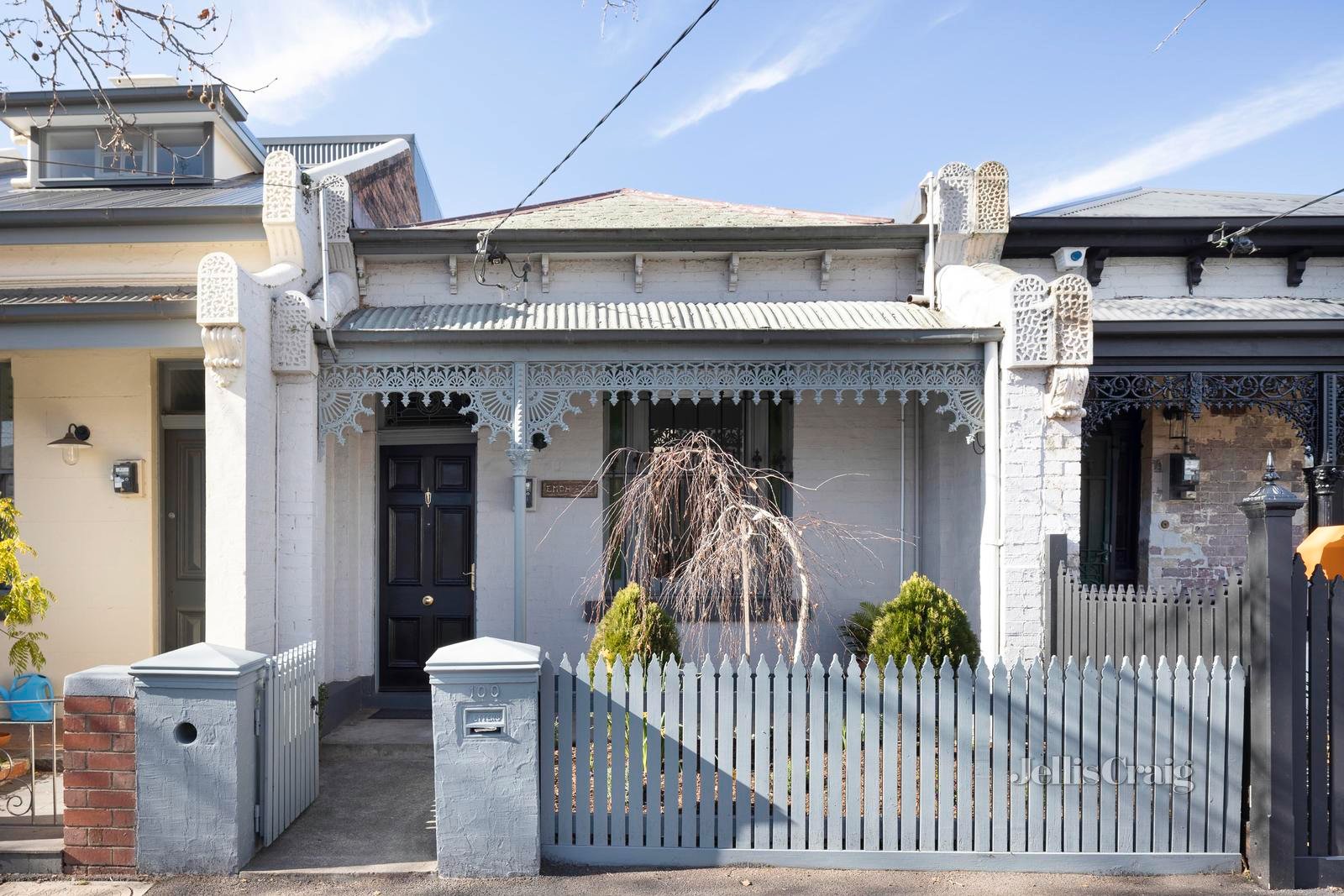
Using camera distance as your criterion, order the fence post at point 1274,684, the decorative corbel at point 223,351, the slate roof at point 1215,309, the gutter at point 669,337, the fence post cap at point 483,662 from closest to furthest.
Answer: the fence post at point 1274,684 < the fence post cap at point 483,662 < the decorative corbel at point 223,351 < the gutter at point 669,337 < the slate roof at point 1215,309

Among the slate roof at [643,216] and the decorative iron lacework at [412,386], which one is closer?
the decorative iron lacework at [412,386]

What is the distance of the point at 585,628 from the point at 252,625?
10.3ft

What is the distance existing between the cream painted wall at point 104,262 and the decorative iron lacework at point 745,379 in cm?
335

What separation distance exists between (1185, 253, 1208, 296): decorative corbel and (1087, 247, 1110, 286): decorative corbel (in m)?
0.81

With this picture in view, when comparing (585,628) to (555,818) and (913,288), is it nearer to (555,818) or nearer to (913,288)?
(555,818)

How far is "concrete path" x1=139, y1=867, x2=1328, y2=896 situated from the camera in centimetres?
426

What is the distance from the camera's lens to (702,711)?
4.55 meters

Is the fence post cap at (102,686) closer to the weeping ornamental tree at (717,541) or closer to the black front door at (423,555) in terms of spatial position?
the weeping ornamental tree at (717,541)

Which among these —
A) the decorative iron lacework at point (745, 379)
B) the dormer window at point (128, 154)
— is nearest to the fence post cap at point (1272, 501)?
the decorative iron lacework at point (745, 379)

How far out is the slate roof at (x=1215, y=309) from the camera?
7.62 metres

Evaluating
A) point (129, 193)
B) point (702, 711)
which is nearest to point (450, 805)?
point (702, 711)

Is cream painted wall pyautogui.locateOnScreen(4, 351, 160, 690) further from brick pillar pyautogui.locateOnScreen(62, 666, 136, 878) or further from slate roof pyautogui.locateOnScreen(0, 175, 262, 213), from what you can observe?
brick pillar pyautogui.locateOnScreen(62, 666, 136, 878)

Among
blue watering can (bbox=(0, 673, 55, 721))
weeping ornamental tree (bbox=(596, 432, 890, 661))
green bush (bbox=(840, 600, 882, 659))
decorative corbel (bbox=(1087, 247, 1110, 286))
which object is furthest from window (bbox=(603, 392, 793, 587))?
blue watering can (bbox=(0, 673, 55, 721))

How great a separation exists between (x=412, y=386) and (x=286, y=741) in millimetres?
3023
